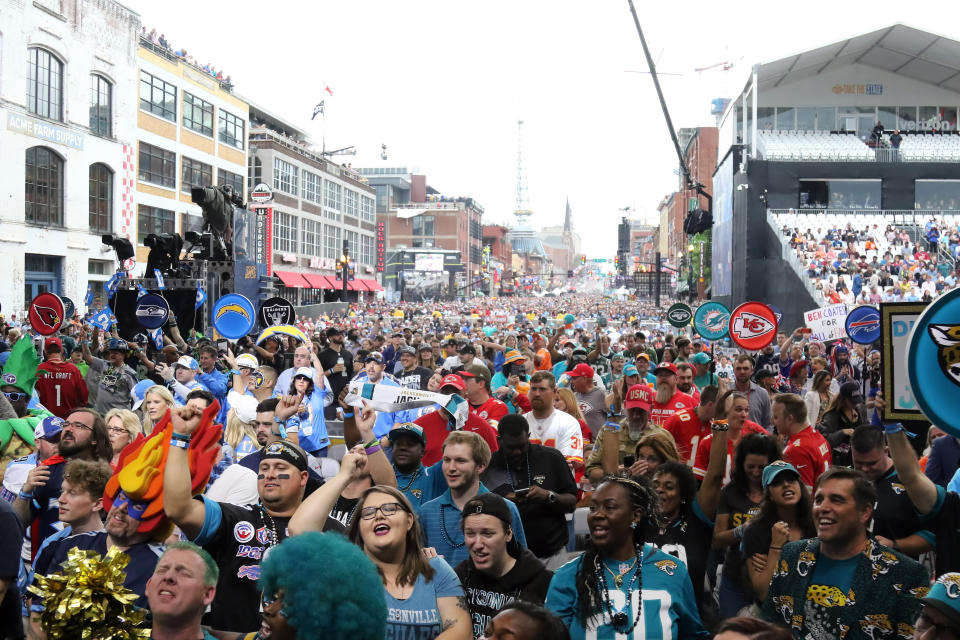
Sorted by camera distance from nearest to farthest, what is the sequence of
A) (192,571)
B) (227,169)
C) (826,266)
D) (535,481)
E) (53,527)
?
(192,571)
(53,527)
(535,481)
(826,266)
(227,169)

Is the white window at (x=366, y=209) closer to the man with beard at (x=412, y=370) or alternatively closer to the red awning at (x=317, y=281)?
the red awning at (x=317, y=281)

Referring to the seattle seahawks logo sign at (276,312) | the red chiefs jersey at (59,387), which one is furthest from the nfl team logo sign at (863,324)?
the red chiefs jersey at (59,387)

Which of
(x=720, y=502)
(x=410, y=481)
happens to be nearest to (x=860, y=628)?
(x=720, y=502)

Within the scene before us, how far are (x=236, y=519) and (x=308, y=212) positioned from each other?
60601 millimetres

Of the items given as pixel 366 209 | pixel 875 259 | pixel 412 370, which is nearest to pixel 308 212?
pixel 366 209

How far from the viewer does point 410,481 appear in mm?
5707

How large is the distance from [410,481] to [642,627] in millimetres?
2398

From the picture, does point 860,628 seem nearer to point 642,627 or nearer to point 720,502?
point 642,627

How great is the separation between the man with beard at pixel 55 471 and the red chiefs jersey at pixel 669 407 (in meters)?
5.15

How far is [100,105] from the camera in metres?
34.0

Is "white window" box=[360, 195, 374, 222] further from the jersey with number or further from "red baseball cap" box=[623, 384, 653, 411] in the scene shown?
the jersey with number

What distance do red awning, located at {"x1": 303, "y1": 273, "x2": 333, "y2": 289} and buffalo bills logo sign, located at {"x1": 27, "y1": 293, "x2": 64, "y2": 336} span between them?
49.2m

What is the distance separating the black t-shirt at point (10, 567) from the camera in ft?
13.5

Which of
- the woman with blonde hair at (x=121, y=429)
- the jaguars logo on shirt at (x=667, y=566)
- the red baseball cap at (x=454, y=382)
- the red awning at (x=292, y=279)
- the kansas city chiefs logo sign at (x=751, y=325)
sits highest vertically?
the red awning at (x=292, y=279)
